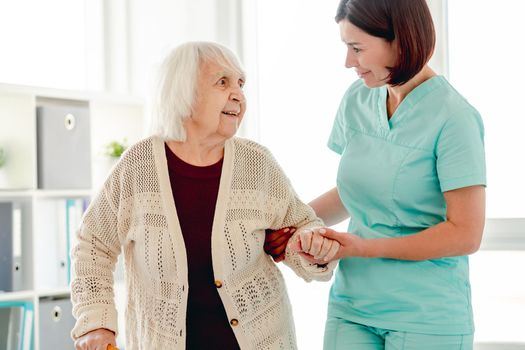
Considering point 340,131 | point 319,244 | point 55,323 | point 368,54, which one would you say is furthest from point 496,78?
point 55,323

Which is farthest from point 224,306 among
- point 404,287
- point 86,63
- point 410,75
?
A: point 86,63

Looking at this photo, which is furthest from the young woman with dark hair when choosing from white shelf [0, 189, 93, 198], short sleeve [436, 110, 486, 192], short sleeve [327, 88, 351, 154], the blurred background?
white shelf [0, 189, 93, 198]

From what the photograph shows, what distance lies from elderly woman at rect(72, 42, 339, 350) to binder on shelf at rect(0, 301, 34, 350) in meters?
0.92

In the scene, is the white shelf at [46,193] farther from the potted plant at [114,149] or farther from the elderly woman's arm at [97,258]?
the elderly woman's arm at [97,258]

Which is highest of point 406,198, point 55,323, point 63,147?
point 63,147

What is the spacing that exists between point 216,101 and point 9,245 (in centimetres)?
124

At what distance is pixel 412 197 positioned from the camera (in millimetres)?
1632

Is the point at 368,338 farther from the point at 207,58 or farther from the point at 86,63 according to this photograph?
the point at 86,63

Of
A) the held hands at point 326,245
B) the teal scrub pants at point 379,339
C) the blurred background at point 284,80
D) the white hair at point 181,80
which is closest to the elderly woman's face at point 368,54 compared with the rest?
the white hair at point 181,80

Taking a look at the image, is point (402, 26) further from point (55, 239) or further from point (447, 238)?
point (55, 239)

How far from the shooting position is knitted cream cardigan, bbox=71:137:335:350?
62.8 inches

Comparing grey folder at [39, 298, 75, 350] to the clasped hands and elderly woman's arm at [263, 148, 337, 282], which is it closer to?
elderly woman's arm at [263, 148, 337, 282]

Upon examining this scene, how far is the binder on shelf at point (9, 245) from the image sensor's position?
246 centimetres

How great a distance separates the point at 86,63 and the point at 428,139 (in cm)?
221
